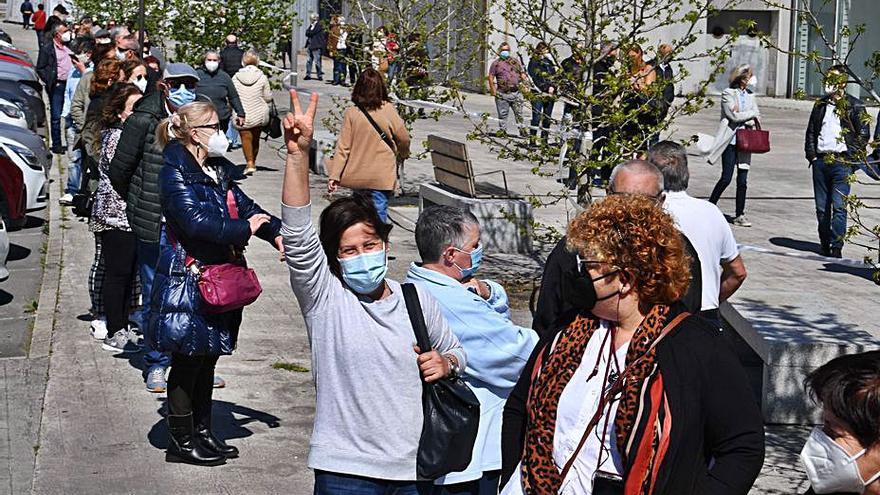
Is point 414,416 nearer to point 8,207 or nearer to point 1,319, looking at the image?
point 1,319

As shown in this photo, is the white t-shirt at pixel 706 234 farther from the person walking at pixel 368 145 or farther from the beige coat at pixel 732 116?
the beige coat at pixel 732 116

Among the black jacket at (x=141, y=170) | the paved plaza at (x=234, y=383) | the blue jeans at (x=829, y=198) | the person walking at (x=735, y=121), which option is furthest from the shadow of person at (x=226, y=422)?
the person walking at (x=735, y=121)

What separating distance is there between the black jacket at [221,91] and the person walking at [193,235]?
10.2m

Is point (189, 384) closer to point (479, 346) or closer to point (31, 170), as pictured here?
point (479, 346)

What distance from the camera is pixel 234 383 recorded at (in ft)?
28.3

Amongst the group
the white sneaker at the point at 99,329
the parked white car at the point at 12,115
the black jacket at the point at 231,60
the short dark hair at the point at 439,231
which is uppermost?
the black jacket at the point at 231,60

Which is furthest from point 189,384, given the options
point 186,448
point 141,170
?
point 141,170

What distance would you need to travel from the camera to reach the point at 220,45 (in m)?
22.4

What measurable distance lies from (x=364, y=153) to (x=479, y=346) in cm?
674

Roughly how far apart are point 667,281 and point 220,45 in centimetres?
1950

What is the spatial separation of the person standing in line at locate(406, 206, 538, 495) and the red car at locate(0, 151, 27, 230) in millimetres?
9683

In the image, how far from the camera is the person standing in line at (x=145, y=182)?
8086mm

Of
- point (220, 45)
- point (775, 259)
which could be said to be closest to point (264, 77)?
point (220, 45)

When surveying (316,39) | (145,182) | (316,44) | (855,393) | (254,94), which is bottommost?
(855,393)
